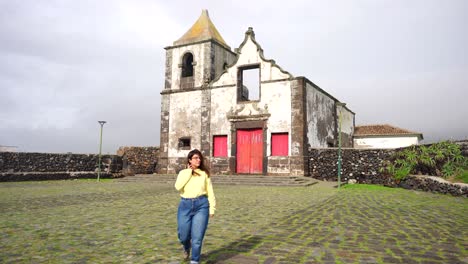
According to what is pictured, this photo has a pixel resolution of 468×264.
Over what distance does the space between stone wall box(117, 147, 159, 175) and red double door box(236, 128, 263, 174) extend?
6281mm

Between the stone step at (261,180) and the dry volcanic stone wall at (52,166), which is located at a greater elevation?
the dry volcanic stone wall at (52,166)

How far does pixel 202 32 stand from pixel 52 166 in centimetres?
1161

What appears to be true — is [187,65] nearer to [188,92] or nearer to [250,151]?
[188,92]

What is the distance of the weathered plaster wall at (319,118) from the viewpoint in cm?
1878

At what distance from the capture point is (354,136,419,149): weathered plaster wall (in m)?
26.0

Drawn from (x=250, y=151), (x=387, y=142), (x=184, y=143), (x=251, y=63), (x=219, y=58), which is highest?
(x=219, y=58)

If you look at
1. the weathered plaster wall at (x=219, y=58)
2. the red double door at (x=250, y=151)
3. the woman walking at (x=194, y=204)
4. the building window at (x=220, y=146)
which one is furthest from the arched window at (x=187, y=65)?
the woman walking at (x=194, y=204)

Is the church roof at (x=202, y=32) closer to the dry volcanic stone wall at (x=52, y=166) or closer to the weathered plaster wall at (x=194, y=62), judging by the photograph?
the weathered plaster wall at (x=194, y=62)

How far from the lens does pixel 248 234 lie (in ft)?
16.5

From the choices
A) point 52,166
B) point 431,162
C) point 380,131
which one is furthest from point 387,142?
point 52,166

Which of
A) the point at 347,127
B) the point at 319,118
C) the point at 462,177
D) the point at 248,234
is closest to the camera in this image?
the point at 248,234

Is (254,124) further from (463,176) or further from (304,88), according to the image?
(463,176)

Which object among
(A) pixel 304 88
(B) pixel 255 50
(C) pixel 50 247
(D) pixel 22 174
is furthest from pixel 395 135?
(C) pixel 50 247

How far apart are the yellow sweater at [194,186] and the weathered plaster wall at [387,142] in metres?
25.4
